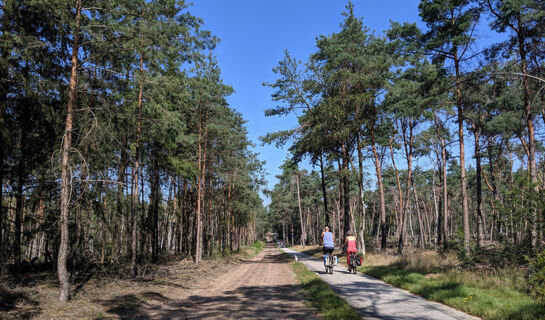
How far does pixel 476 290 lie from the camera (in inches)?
311

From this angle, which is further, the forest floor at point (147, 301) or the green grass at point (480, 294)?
the forest floor at point (147, 301)

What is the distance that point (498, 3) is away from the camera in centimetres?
1281

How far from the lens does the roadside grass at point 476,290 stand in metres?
6.03

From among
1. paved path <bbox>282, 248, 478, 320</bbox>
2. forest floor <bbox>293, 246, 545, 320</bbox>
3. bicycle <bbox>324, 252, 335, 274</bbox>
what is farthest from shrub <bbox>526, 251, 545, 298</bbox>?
bicycle <bbox>324, 252, 335, 274</bbox>

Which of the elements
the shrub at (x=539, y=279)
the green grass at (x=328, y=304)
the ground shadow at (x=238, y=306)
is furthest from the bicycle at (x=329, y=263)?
the shrub at (x=539, y=279)

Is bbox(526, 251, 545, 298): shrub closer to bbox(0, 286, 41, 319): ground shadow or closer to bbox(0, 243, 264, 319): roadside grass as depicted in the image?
bbox(0, 243, 264, 319): roadside grass

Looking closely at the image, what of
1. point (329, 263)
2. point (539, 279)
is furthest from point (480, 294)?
point (329, 263)

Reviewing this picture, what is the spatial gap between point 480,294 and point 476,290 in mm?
573

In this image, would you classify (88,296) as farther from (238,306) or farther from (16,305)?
(238,306)

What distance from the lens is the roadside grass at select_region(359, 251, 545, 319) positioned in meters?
6.03

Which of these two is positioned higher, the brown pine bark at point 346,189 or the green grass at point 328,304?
the brown pine bark at point 346,189

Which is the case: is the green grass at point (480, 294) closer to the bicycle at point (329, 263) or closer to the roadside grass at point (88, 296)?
the bicycle at point (329, 263)

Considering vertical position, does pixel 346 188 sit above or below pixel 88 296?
above

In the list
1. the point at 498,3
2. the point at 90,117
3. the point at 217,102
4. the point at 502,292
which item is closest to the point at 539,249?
the point at 502,292
